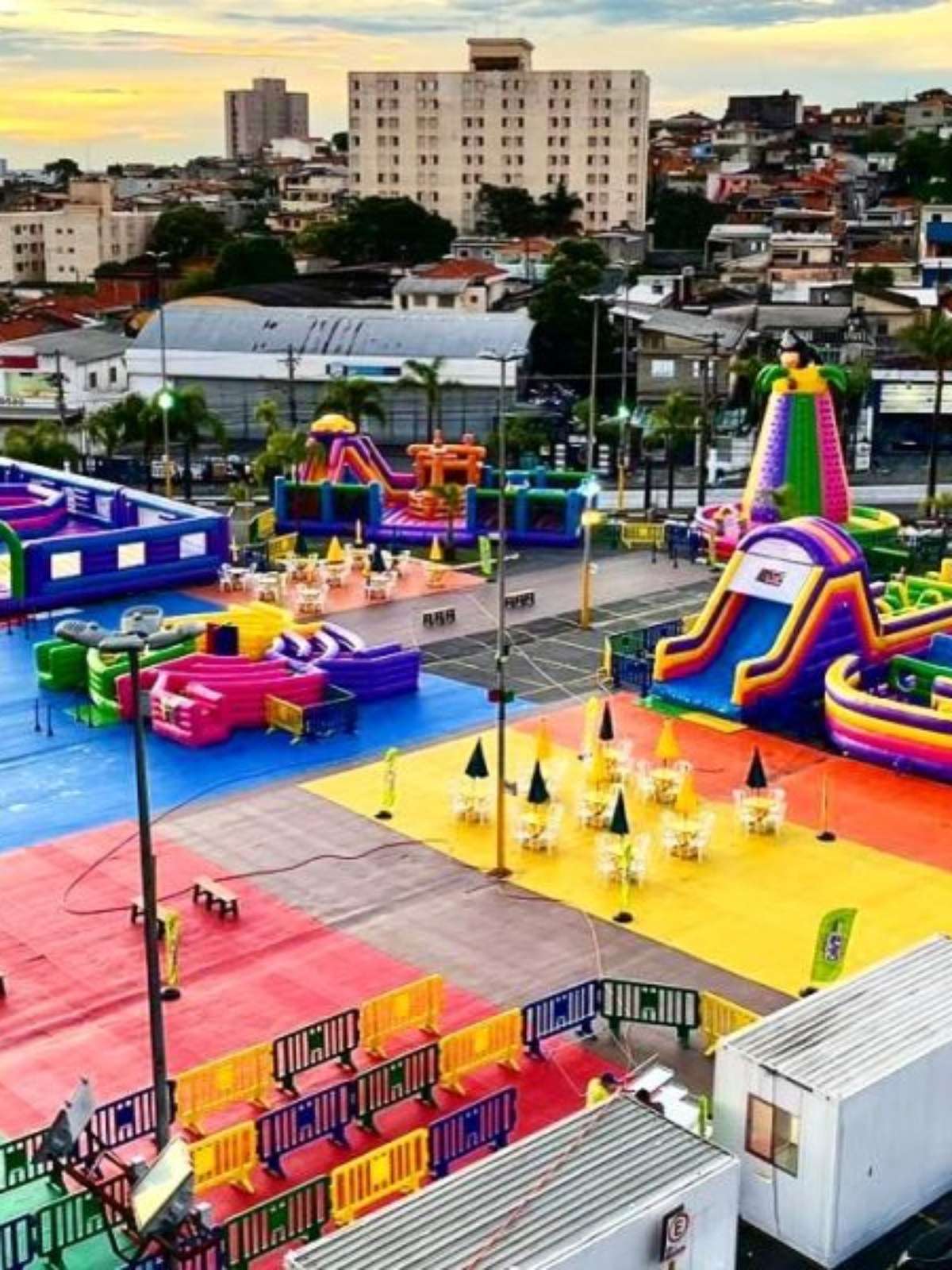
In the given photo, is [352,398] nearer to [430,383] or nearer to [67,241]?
[430,383]

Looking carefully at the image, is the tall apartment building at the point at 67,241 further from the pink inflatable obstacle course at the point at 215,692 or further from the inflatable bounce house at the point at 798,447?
the pink inflatable obstacle course at the point at 215,692

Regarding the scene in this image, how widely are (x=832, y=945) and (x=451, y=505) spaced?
3319 cm

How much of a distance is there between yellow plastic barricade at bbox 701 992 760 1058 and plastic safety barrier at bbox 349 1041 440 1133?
3.77m

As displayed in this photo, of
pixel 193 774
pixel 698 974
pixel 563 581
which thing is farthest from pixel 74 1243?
pixel 563 581

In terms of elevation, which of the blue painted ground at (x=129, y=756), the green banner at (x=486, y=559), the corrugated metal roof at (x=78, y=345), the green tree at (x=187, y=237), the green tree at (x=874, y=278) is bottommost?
the blue painted ground at (x=129, y=756)

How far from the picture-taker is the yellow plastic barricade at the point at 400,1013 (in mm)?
22266

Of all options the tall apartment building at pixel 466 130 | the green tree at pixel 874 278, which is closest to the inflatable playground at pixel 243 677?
the green tree at pixel 874 278

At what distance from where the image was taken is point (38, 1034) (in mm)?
23062

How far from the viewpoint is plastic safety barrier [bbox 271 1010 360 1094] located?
21.4 metres

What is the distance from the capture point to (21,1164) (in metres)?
19.2

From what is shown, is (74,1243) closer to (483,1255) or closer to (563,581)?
(483,1255)

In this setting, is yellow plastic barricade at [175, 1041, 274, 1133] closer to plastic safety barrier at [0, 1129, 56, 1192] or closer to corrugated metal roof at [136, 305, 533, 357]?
plastic safety barrier at [0, 1129, 56, 1192]

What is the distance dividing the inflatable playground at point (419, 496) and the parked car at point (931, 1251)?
3701 cm

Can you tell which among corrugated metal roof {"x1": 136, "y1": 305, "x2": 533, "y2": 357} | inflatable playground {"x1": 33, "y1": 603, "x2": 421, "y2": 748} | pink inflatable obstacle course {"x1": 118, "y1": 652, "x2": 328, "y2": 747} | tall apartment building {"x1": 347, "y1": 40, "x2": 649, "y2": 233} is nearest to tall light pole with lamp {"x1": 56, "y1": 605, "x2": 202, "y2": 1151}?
inflatable playground {"x1": 33, "y1": 603, "x2": 421, "y2": 748}
